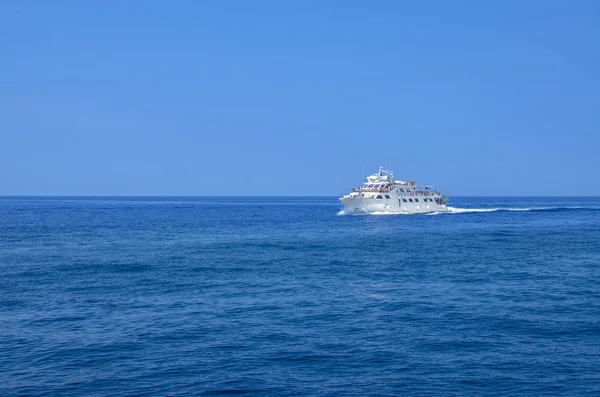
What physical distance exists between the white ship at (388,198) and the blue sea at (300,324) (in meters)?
64.0

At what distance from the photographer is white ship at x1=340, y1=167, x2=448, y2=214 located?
114 m

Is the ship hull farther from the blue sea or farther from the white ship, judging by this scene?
the blue sea

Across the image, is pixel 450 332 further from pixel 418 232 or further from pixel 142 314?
pixel 418 232

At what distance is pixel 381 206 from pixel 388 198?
239 cm

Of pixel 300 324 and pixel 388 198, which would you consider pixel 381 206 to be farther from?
pixel 300 324

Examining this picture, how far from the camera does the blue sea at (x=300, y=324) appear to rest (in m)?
17.7

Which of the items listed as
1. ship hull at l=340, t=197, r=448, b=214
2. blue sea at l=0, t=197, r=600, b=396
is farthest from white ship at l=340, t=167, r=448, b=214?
blue sea at l=0, t=197, r=600, b=396

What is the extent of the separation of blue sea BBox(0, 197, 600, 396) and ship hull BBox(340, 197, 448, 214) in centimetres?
6377

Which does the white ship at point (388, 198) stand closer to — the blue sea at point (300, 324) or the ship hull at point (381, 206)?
the ship hull at point (381, 206)

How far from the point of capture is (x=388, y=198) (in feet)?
376

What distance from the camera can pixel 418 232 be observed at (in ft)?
252

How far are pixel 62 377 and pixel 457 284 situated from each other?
23799 mm

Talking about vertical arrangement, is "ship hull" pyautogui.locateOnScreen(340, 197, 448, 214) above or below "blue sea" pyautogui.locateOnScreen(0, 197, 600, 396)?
above

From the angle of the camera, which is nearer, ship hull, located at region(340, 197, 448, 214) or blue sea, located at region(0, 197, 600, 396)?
blue sea, located at region(0, 197, 600, 396)
